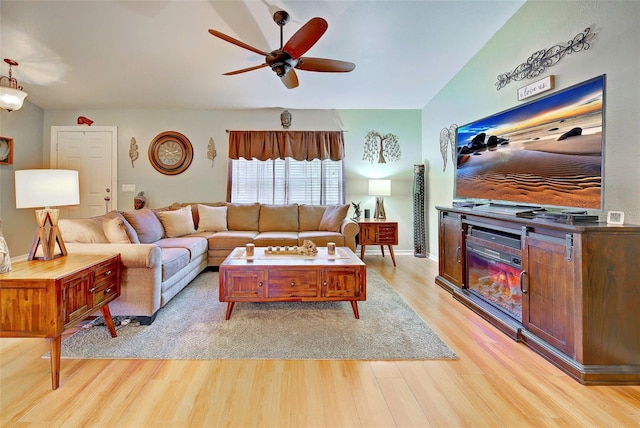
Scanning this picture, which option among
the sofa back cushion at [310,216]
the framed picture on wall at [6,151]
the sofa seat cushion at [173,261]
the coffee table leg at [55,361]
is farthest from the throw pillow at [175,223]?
the framed picture on wall at [6,151]

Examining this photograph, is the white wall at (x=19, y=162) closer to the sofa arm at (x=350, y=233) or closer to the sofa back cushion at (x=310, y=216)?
the sofa back cushion at (x=310, y=216)

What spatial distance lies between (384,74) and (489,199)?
215cm

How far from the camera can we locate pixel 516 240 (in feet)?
6.86

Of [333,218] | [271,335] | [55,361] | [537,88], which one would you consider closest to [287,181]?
[333,218]

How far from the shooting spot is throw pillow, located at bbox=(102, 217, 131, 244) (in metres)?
2.44

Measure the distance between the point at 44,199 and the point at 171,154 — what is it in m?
3.06

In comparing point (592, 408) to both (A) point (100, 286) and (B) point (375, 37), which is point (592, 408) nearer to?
(A) point (100, 286)

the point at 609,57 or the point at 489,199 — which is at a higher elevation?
the point at 609,57

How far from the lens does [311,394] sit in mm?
1443

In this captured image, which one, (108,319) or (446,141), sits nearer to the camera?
(108,319)

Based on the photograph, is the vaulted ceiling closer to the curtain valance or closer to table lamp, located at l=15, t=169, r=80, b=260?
the curtain valance

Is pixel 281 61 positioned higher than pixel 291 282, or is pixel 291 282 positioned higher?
pixel 281 61

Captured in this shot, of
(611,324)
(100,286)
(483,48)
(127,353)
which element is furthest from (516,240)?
(100,286)

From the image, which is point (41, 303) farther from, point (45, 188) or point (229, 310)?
point (229, 310)
